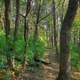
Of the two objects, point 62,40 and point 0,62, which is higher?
point 62,40

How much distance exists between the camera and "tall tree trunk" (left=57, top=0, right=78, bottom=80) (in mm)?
10211

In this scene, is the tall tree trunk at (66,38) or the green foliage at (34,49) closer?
the tall tree trunk at (66,38)

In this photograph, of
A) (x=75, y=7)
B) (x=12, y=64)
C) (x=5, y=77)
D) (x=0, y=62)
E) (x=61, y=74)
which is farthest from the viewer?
(x=12, y=64)

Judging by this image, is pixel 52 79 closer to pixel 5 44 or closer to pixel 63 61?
pixel 5 44

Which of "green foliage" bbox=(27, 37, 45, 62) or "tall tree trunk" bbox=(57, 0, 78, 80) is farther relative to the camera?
"green foliage" bbox=(27, 37, 45, 62)

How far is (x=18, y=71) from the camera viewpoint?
1397 cm

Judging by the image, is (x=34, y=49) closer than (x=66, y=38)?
No

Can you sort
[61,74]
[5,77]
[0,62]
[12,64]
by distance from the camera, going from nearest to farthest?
[61,74] < [5,77] < [0,62] < [12,64]

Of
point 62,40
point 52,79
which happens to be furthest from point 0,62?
point 62,40

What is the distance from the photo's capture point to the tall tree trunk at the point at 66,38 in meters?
10.2

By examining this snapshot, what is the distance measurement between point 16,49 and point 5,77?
258cm

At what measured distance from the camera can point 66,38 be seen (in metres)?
10.5

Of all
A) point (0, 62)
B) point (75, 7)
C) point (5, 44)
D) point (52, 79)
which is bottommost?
point (52, 79)

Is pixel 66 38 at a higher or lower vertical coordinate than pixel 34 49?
higher
